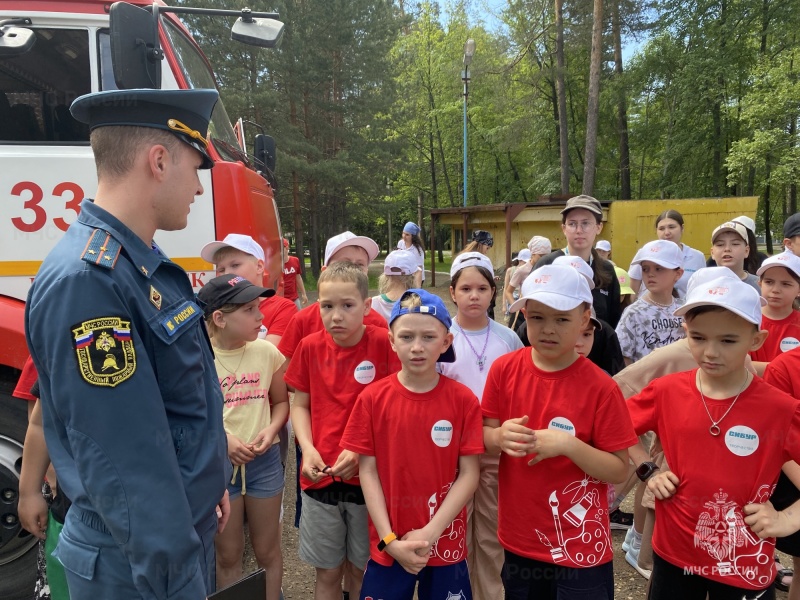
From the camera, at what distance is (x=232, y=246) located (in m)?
2.99

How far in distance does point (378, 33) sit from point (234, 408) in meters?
21.2

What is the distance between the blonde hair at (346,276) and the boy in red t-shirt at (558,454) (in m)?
0.82

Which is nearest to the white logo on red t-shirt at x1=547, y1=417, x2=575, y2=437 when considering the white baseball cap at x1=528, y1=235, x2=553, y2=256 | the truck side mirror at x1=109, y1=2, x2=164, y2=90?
the truck side mirror at x1=109, y1=2, x2=164, y2=90

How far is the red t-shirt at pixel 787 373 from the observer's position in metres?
2.41

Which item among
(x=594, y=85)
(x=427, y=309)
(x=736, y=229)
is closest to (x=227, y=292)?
(x=427, y=309)

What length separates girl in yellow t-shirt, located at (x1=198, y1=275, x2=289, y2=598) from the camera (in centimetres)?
260

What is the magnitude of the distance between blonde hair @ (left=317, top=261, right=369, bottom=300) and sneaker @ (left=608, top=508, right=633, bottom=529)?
2.56 meters

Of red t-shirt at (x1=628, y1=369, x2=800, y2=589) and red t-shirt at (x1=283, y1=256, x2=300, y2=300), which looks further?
red t-shirt at (x1=283, y1=256, x2=300, y2=300)

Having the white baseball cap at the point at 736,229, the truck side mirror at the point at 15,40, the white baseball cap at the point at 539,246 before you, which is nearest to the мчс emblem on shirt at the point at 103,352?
the truck side mirror at the point at 15,40

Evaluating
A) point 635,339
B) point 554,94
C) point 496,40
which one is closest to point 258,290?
point 635,339

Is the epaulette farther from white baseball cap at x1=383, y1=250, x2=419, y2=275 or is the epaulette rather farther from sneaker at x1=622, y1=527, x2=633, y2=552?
sneaker at x1=622, y1=527, x2=633, y2=552

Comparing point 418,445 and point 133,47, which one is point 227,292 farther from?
point 133,47

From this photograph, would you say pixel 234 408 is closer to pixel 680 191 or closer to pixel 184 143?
pixel 184 143

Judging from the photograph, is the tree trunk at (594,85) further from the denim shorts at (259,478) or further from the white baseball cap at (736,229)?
the denim shorts at (259,478)
